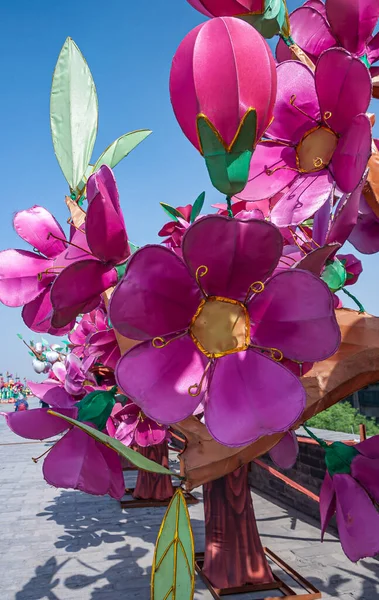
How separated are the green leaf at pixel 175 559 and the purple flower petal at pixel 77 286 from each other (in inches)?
14.5

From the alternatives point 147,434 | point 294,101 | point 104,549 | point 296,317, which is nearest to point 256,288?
point 296,317

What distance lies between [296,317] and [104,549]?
4987 mm

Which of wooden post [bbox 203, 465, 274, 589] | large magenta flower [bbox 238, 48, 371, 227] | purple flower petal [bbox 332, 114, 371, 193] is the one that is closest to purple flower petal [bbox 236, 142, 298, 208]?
large magenta flower [bbox 238, 48, 371, 227]

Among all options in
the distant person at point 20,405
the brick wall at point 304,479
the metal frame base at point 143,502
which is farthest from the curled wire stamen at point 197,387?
the distant person at point 20,405

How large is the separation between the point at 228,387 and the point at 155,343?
4.9 inches

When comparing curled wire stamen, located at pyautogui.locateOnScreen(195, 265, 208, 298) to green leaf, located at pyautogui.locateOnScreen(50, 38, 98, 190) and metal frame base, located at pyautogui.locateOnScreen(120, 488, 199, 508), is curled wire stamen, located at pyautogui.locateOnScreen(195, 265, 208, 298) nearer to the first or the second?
green leaf, located at pyautogui.locateOnScreen(50, 38, 98, 190)

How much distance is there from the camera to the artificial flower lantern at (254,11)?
2.61 ft

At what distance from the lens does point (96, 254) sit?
785mm

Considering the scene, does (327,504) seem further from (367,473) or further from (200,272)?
(200,272)

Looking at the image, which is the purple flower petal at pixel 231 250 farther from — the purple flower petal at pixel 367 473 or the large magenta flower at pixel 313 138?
the purple flower petal at pixel 367 473

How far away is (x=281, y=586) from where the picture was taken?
3559 millimetres

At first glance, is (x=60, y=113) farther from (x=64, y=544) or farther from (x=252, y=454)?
(x=64, y=544)

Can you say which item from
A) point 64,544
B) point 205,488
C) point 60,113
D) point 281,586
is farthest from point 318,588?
point 60,113

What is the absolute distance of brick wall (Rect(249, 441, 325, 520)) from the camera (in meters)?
5.18
